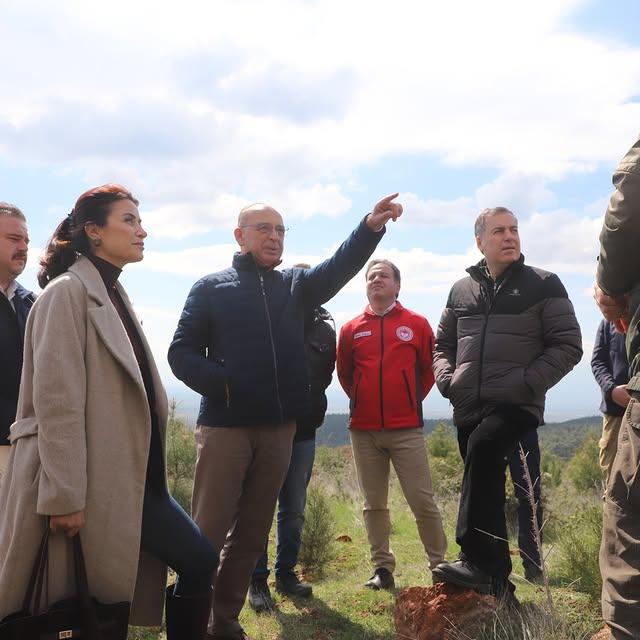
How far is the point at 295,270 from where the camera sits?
500 cm

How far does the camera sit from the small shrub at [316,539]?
6.90 metres

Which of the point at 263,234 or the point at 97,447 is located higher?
the point at 263,234

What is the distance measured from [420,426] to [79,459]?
3583mm

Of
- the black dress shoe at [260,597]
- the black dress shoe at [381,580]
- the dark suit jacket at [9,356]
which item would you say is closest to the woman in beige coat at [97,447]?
the dark suit jacket at [9,356]

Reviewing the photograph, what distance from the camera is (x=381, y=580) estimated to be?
596 centimetres

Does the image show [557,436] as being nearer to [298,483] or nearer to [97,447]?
[298,483]

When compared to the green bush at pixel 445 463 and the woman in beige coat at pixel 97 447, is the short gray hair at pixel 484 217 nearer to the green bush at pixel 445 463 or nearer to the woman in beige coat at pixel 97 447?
the woman in beige coat at pixel 97 447

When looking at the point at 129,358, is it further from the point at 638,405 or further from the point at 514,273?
the point at 514,273

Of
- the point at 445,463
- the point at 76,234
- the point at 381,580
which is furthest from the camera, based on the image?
the point at 445,463

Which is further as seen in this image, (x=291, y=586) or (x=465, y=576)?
(x=291, y=586)

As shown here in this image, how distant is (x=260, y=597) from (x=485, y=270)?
283 centimetres

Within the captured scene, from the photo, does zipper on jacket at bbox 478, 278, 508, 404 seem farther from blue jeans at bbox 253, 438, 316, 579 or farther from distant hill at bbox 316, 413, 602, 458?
blue jeans at bbox 253, 438, 316, 579

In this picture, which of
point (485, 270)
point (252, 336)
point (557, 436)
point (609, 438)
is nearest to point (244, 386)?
point (252, 336)

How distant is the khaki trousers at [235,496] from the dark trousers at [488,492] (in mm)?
1133
